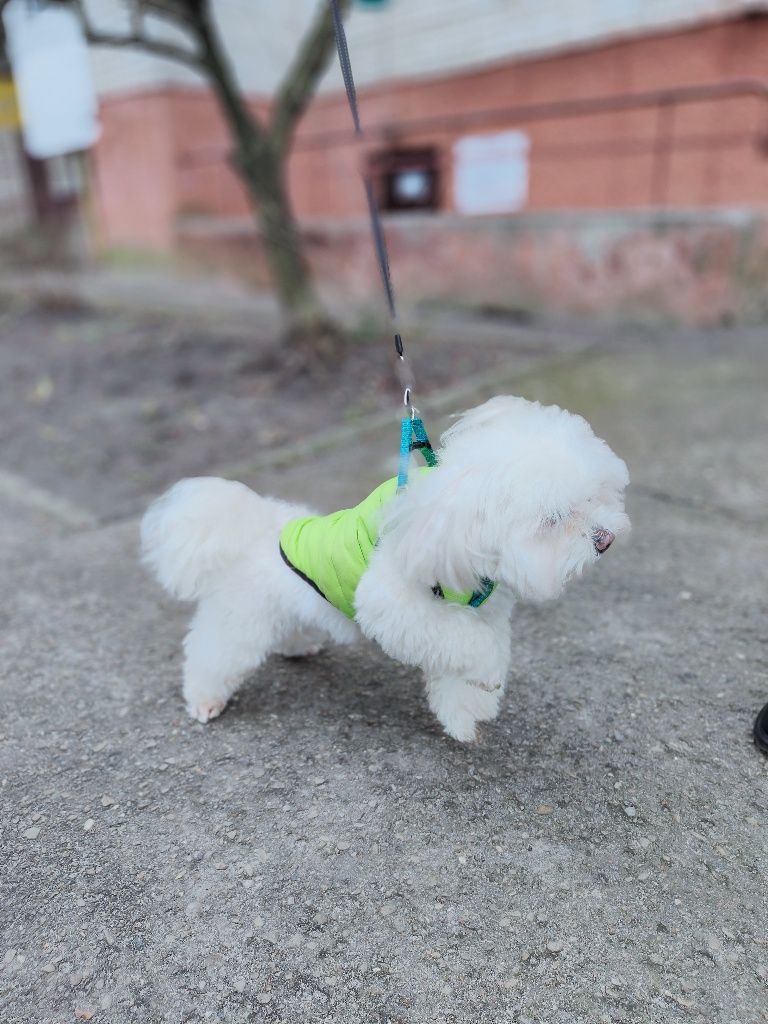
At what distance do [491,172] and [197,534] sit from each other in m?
8.53

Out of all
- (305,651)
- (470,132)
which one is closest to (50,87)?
(470,132)

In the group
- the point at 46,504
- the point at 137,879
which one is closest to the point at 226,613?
the point at 137,879

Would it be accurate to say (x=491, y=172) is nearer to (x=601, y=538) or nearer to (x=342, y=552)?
(x=342, y=552)

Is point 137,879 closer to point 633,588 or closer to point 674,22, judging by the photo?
point 633,588

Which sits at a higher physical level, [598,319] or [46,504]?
[46,504]

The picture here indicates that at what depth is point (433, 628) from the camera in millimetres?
2064

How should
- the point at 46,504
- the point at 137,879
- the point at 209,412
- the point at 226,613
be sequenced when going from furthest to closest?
the point at 209,412 → the point at 46,504 → the point at 226,613 → the point at 137,879

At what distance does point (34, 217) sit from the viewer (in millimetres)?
12664

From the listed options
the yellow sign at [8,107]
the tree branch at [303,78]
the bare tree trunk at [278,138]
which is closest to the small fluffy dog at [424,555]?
the bare tree trunk at [278,138]

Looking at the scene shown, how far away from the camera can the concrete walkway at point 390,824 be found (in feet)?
5.62

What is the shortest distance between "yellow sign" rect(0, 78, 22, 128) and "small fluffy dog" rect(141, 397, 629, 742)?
12125 millimetres

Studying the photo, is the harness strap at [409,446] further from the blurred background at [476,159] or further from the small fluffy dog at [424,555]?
the blurred background at [476,159]

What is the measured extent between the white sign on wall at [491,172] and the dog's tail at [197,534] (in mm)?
7977

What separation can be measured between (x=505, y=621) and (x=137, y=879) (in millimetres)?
1174
